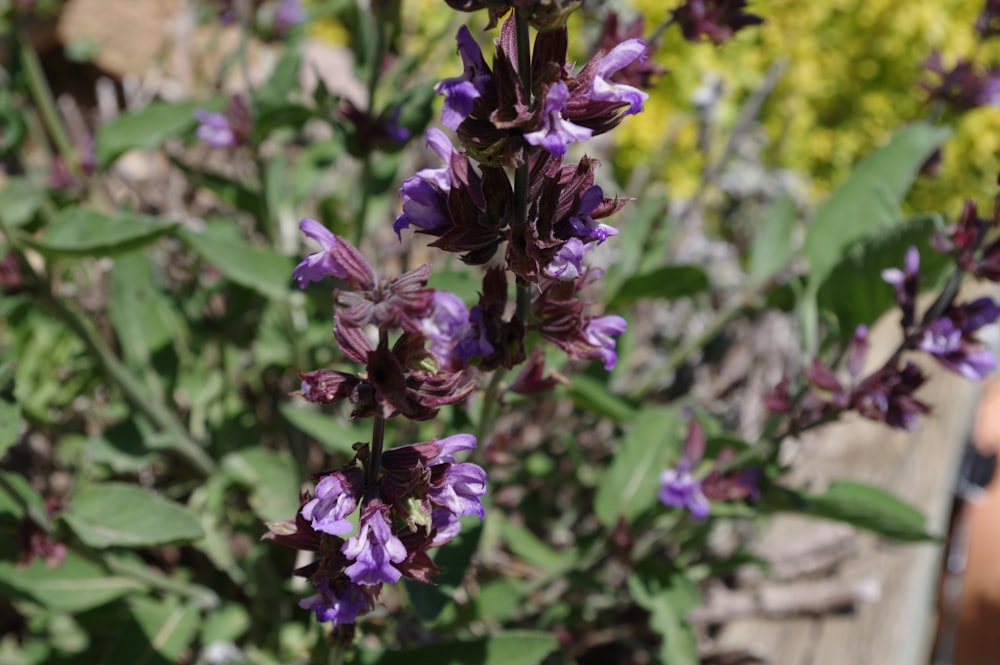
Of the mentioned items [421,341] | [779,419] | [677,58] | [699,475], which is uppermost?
[421,341]

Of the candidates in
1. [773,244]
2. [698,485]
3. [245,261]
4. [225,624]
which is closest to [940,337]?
[698,485]

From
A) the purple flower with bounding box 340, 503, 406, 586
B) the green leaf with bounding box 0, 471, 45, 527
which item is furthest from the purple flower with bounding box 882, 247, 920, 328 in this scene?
the green leaf with bounding box 0, 471, 45, 527

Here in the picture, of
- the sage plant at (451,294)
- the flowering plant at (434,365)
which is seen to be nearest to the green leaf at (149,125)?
the flowering plant at (434,365)

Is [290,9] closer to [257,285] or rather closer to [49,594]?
[257,285]

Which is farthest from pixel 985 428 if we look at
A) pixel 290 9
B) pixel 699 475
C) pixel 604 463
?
pixel 290 9

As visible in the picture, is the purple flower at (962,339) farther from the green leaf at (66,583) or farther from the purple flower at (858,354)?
the green leaf at (66,583)
